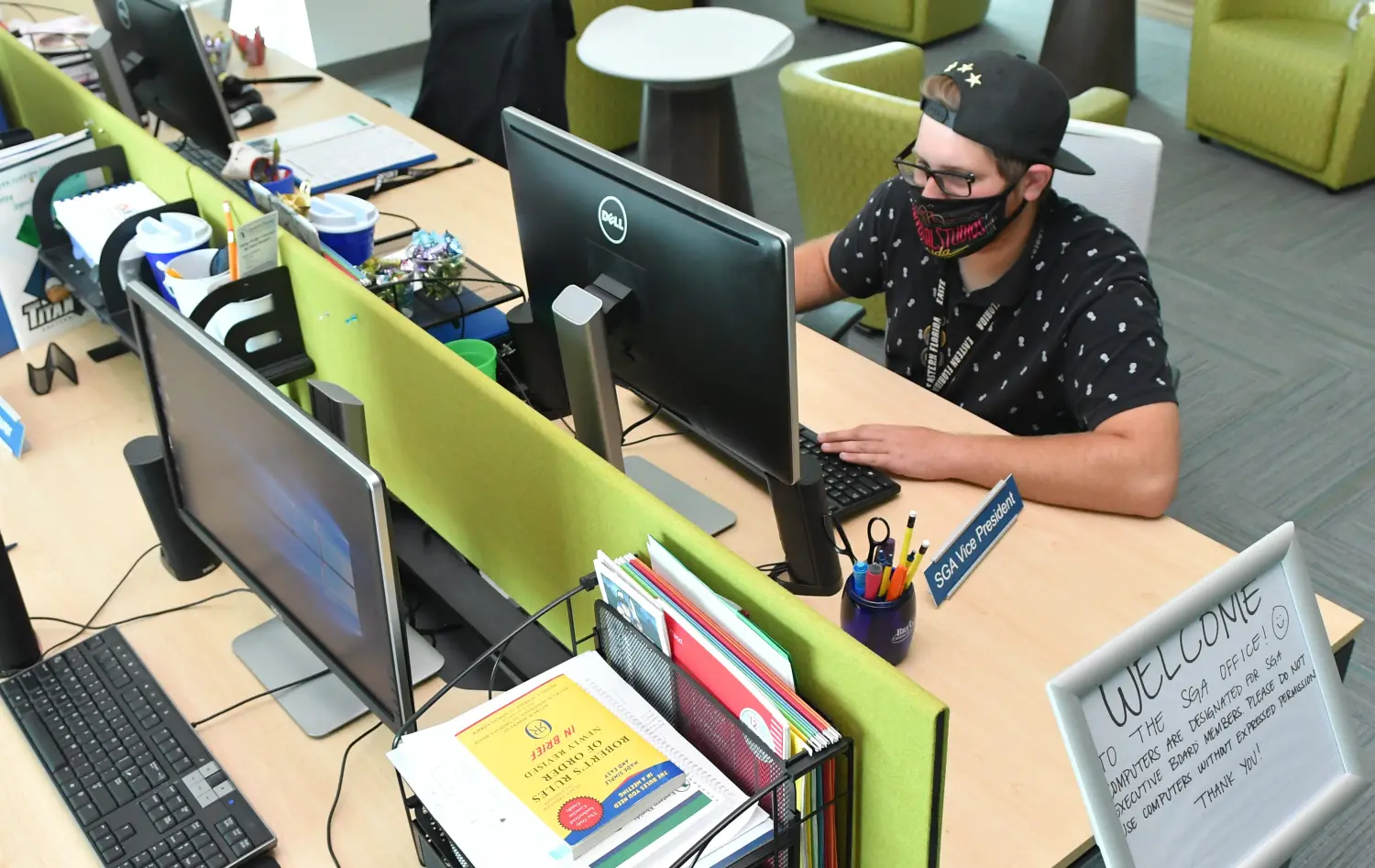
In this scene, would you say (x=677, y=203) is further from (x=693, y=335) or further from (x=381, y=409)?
(x=381, y=409)

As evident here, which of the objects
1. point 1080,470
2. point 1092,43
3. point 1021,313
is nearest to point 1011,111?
point 1021,313

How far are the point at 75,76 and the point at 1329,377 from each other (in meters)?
3.12

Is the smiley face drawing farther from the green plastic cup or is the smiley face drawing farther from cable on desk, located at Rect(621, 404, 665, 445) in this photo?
the green plastic cup

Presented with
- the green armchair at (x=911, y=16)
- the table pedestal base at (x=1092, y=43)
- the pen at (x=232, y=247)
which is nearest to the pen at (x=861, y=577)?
the pen at (x=232, y=247)

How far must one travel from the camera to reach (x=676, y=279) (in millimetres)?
1342

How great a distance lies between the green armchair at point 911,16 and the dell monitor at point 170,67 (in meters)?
3.50

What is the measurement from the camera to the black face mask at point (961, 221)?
1797mm

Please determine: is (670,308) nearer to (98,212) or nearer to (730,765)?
(730,765)

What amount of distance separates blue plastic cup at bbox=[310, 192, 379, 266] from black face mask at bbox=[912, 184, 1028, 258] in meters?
0.92

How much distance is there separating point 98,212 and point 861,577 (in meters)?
1.37

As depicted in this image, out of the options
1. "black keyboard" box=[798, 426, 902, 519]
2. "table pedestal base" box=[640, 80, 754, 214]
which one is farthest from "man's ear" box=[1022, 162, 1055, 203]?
"table pedestal base" box=[640, 80, 754, 214]

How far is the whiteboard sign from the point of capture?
41.3 inches

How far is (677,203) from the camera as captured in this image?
1293mm

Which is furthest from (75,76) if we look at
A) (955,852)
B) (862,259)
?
(955,852)
